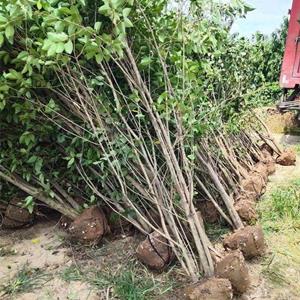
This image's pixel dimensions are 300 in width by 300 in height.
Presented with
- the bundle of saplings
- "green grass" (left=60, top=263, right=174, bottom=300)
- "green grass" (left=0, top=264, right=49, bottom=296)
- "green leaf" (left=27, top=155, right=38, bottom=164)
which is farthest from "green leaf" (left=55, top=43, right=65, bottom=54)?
"green grass" (left=0, top=264, right=49, bottom=296)

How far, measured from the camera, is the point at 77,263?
3109 mm

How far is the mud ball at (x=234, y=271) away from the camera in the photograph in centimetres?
254

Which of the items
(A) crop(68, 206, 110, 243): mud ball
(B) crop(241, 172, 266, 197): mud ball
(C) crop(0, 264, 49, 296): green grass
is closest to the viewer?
(C) crop(0, 264, 49, 296): green grass

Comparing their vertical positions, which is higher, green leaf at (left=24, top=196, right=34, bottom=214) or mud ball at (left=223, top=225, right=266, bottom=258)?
green leaf at (left=24, top=196, right=34, bottom=214)

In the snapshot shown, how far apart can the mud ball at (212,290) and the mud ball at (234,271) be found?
0.11 meters

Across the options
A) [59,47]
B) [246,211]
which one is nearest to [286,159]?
[246,211]

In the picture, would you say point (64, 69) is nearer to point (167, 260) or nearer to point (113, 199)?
point (113, 199)

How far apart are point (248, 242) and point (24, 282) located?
168 cm

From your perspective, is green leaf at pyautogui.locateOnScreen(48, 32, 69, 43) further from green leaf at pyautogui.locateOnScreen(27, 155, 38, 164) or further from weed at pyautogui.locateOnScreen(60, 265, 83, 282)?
weed at pyautogui.locateOnScreen(60, 265, 83, 282)

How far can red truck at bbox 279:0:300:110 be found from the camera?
748 centimetres

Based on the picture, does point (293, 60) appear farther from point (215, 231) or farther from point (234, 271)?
point (234, 271)

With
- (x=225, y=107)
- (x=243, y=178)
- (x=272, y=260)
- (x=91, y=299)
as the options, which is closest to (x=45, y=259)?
(x=91, y=299)

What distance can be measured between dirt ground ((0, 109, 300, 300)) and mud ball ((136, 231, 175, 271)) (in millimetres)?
185

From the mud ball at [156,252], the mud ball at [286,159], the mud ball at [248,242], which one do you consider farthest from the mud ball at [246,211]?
the mud ball at [286,159]
